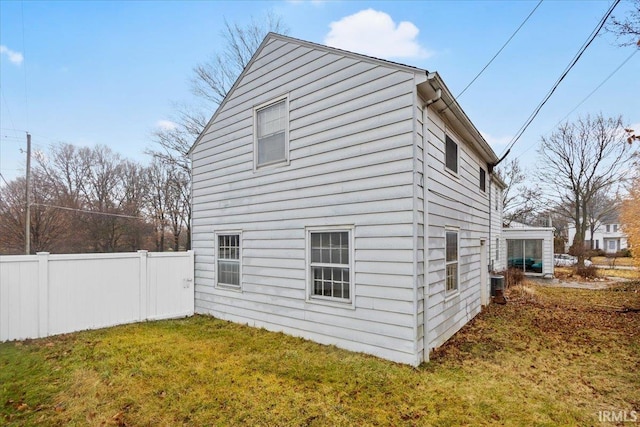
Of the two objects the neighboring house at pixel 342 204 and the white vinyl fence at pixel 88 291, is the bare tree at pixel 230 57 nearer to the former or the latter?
the neighboring house at pixel 342 204

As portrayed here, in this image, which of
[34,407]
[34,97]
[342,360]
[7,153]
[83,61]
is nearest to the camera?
[34,407]

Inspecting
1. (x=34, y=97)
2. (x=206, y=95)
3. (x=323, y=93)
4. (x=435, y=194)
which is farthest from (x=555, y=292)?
(x=34, y=97)

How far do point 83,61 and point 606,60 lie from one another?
52.5 ft

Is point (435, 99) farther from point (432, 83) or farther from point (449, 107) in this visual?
point (449, 107)

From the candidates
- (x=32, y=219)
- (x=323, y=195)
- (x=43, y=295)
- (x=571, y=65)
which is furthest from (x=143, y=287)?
(x=32, y=219)

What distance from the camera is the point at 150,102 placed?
17.2m

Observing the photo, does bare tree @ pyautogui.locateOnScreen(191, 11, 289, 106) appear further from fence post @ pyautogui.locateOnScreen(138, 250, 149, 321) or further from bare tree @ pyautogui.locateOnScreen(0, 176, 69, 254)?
bare tree @ pyautogui.locateOnScreen(0, 176, 69, 254)

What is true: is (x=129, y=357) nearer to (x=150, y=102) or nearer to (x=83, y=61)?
(x=83, y=61)

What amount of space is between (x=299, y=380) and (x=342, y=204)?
2748mm

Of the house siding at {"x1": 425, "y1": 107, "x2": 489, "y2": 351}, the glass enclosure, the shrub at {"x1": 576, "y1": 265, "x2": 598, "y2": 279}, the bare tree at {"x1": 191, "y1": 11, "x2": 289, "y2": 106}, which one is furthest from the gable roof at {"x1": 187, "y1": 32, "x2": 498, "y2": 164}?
the shrub at {"x1": 576, "y1": 265, "x2": 598, "y2": 279}

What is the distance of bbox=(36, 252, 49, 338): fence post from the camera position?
19.9 feet

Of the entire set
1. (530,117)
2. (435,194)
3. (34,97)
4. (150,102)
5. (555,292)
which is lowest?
(555,292)

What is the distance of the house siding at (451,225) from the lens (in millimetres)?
5141

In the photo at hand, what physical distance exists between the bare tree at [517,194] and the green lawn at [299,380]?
2491 centimetres
